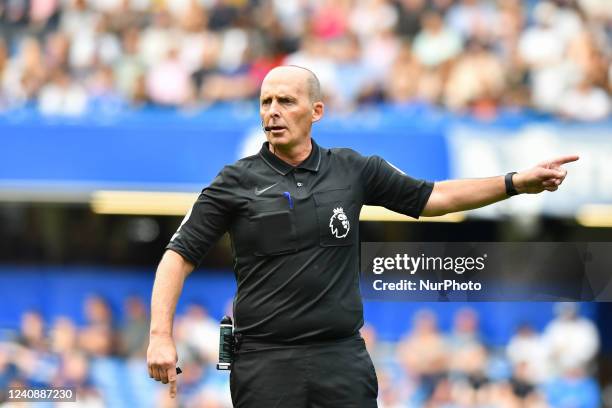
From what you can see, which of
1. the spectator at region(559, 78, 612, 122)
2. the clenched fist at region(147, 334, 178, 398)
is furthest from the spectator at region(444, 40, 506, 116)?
the clenched fist at region(147, 334, 178, 398)

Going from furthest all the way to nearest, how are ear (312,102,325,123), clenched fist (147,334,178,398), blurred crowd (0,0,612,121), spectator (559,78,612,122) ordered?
blurred crowd (0,0,612,121) → spectator (559,78,612,122) → ear (312,102,325,123) → clenched fist (147,334,178,398)

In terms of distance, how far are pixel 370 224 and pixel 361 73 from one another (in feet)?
12.1

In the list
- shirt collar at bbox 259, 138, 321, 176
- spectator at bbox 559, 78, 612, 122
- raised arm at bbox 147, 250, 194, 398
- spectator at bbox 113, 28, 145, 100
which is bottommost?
raised arm at bbox 147, 250, 194, 398

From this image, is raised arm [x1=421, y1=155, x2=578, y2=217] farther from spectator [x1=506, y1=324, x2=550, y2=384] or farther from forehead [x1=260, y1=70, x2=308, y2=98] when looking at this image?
spectator [x1=506, y1=324, x2=550, y2=384]

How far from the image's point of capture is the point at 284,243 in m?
4.00

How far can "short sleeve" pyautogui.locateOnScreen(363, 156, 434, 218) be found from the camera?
423cm

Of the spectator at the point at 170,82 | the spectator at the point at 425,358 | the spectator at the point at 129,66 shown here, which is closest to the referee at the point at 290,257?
the spectator at the point at 425,358

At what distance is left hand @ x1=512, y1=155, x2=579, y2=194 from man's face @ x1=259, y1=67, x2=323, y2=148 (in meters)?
0.82

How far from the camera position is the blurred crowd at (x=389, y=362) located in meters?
6.32

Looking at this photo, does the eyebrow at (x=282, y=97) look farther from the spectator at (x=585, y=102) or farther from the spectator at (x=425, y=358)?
the spectator at (x=585, y=102)

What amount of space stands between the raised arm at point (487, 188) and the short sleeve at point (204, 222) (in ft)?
2.54

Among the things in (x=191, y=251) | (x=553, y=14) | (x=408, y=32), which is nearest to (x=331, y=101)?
(x=408, y=32)

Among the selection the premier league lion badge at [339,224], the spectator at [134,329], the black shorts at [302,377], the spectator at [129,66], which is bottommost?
the black shorts at [302,377]

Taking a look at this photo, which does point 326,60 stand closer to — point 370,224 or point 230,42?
point 230,42
